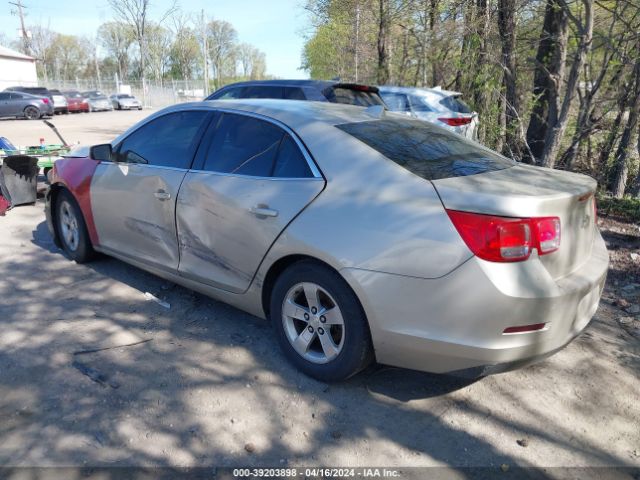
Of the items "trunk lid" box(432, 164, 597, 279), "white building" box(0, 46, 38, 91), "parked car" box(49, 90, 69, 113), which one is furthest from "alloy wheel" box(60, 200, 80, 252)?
"white building" box(0, 46, 38, 91)

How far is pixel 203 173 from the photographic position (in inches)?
141

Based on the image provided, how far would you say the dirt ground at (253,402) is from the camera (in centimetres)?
254

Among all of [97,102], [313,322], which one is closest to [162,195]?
[313,322]

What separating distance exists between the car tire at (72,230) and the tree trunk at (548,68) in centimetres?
618

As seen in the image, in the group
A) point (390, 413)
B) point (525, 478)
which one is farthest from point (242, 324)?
point (525, 478)

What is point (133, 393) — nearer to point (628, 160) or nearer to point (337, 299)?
point (337, 299)

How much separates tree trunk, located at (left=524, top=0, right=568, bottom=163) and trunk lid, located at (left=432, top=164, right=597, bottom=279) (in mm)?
4857

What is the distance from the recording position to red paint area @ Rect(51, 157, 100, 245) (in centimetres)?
456

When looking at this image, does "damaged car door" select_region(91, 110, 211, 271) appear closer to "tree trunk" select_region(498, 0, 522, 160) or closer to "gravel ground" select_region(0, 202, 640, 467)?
"gravel ground" select_region(0, 202, 640, 467)

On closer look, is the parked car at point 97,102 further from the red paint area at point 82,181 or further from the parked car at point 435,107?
the red paint area at point 82,181

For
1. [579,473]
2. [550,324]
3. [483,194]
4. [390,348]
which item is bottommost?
[579,473]

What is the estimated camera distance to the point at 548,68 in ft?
26.9

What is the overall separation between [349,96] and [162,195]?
4505 millimetres

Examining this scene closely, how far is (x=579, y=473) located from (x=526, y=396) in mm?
617
